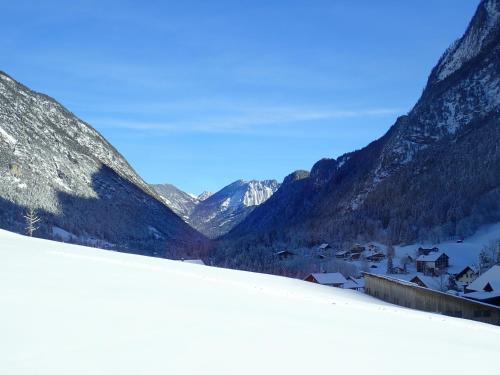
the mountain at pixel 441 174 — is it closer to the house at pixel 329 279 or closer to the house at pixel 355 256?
the house at pixel 355 256

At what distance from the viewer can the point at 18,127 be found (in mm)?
168875

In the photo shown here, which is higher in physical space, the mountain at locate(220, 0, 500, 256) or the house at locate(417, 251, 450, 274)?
the mountain at locate(220, 0, 500, 256)

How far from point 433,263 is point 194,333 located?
98.9m

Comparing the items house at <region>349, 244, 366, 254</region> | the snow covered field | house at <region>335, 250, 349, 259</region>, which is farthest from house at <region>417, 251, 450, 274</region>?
the snow covered field

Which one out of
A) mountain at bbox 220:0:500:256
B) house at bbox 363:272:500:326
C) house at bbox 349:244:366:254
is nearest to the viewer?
house at bbox 363:272:500:326

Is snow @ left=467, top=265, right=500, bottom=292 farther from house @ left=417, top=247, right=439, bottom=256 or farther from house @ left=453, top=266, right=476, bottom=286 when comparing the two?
house @ left=417, top=247, right=439, bottom=256

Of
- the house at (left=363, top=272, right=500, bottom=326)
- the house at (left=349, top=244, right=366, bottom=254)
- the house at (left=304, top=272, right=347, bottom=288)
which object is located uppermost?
the house at (left=349, top=244, right=366, bottom=254)

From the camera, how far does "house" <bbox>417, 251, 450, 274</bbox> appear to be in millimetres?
95850

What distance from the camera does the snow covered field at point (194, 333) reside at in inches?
205

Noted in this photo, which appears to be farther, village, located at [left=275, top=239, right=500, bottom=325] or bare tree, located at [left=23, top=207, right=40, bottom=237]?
bare tree, located at [left=23, top=207, right=40, bottom=237]

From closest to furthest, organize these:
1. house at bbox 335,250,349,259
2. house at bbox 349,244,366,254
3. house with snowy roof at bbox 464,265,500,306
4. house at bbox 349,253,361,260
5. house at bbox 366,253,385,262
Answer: house with snowy roof at bbox 464,265,500,306 → house at bbox 366,253,385,262 → house at bbox 349,253,361,260 → house at bbox 349,244,366,254 → house at bbox 335,250,349,259

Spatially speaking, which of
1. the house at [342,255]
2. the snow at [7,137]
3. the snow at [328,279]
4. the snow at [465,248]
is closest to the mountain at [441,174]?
the snow at [465,248]

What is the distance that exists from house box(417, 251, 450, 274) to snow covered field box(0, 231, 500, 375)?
9196 centimetres

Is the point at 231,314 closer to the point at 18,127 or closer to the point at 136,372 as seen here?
the point at 136,372
